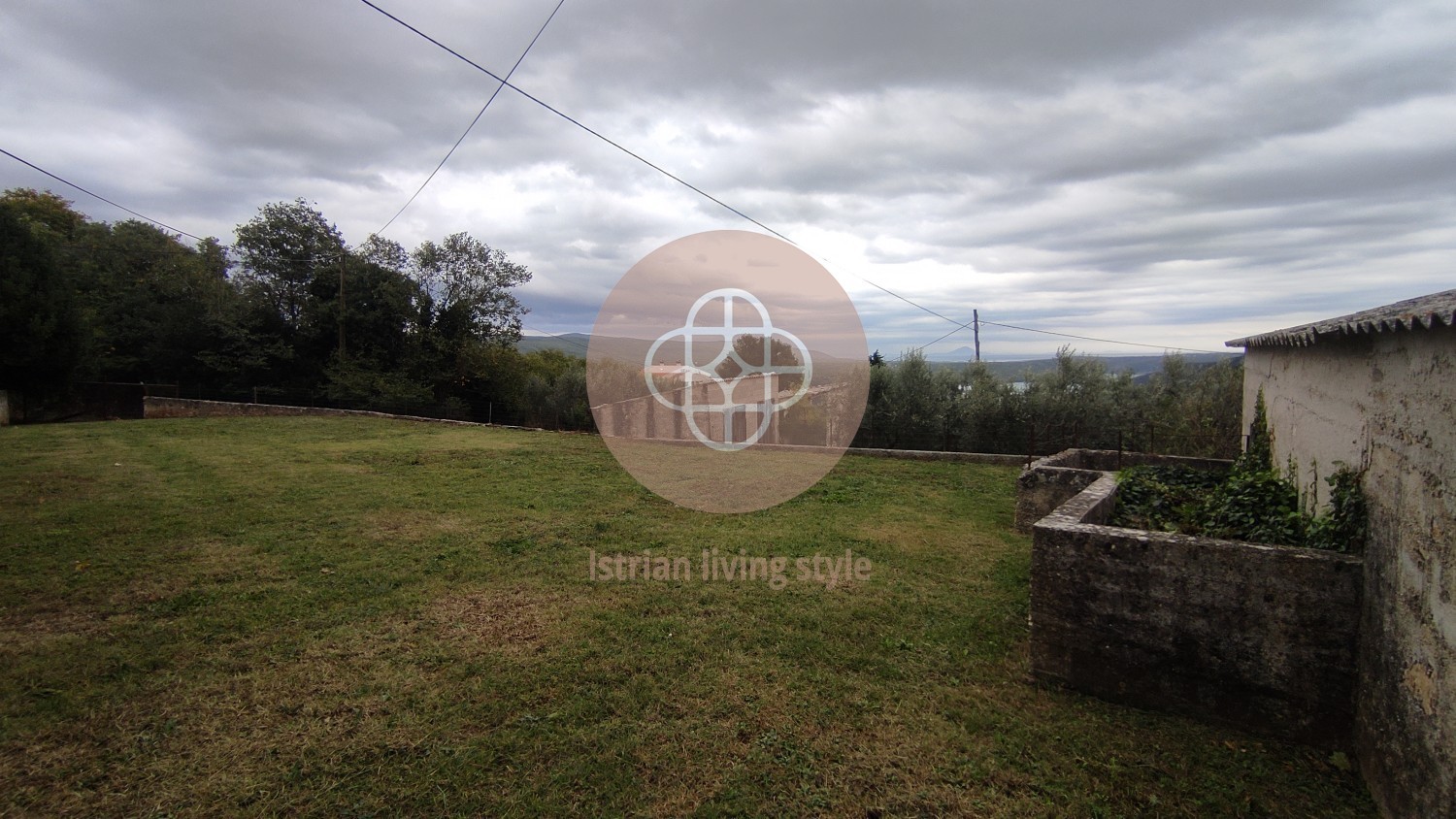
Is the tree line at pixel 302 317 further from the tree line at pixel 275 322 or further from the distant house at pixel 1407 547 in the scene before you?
the distant house at pixel 1407 547

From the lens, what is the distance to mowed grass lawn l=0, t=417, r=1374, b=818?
8.27ft

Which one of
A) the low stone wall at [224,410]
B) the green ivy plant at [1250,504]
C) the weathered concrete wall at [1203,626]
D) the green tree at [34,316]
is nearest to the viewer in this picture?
the weathered concrete wall at [1203,626]

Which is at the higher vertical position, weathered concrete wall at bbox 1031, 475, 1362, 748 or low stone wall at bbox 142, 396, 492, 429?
low stone wall at bbox 142, 396, 492, 429

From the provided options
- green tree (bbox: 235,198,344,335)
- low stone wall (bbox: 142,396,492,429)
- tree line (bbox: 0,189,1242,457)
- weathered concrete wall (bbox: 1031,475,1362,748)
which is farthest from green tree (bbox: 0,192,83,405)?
weathered concrete wall (bbox: 1031,475,1362,748)

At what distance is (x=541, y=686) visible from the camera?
11.0 ft

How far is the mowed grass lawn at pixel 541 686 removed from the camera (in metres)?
2.52

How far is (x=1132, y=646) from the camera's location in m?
3.17

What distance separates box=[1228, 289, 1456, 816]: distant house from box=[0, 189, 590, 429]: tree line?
19.7 m

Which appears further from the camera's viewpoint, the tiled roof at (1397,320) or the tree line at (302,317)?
the tree line at (302,317)

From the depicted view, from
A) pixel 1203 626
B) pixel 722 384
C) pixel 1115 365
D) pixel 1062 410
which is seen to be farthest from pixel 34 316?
pixel 1115 365

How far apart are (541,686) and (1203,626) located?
3.81 m

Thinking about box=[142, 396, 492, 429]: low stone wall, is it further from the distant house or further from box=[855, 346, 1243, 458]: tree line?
the distant house

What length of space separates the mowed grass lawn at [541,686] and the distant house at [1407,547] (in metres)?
0.42

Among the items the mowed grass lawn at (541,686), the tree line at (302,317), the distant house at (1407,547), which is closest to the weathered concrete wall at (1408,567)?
the distant house at (1407,547)
